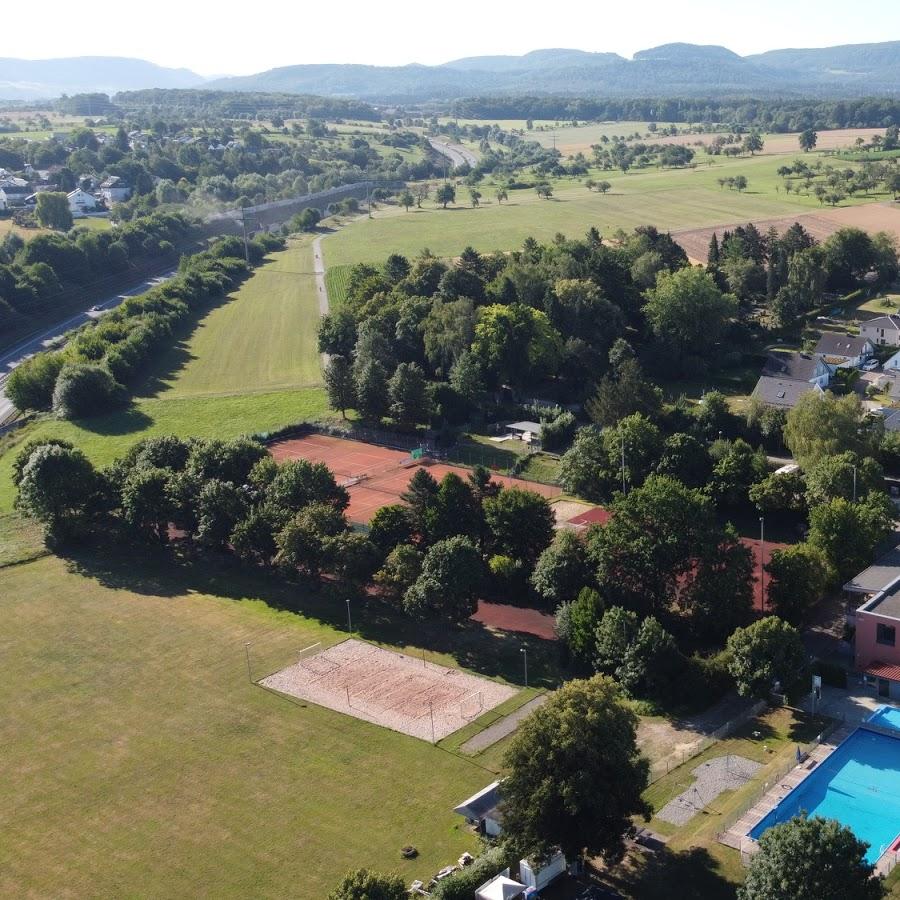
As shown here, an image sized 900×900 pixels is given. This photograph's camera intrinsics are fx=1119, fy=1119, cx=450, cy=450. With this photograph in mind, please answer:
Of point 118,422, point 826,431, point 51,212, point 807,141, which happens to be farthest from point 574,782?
A: point 807,141

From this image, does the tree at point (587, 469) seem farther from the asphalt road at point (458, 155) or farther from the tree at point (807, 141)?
the asphalt road at point (458, 155)

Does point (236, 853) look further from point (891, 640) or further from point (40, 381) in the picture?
point (40, 381)

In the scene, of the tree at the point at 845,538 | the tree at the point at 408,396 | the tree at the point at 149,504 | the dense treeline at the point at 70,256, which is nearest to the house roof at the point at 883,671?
the tree at the point at 845,538

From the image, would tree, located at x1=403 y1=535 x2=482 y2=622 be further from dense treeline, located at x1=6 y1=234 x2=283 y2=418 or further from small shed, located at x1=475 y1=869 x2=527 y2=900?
dense treeline, located at x1=6 y1=234 x2=283 y2=418

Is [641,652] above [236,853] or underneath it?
above

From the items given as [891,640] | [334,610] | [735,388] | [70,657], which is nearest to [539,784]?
[891,640]
